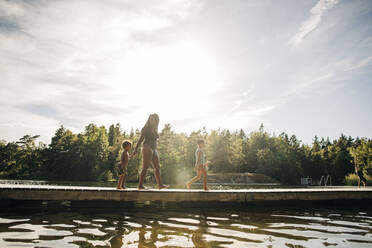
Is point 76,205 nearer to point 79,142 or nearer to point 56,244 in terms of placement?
A: point 56,244

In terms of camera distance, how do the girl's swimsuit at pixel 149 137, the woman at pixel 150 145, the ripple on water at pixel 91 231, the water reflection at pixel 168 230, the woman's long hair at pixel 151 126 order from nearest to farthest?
the water reflection at pixel 168 230
the ripple on water at pixel 91 231
the woman at pixel 150 145
the girl's swimsuit at pixel 149 137
the woman's long hair at pixel 151 126

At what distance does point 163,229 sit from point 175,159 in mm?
64109

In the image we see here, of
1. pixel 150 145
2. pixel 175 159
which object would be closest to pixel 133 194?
pixel 150 145

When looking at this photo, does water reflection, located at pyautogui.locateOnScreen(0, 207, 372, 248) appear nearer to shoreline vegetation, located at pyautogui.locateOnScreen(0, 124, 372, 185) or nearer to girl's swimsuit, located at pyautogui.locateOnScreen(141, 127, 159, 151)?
girl's swimsuit, located at pyautogui.locateOnScreen(141, 127, 159, 151)

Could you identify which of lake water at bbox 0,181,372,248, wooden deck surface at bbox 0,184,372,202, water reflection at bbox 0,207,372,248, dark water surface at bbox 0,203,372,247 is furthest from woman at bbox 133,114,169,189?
water reflection at bbox 0,207,372,248

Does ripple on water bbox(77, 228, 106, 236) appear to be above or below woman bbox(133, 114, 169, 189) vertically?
below

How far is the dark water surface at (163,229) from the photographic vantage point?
12.4ft

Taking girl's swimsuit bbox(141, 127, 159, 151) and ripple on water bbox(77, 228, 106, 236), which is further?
girl's swimsuit bbox(141, 127, 159, 151)

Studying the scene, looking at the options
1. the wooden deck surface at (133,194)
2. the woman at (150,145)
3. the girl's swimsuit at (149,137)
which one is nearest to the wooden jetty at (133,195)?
the wooden deck surface at (133,194)

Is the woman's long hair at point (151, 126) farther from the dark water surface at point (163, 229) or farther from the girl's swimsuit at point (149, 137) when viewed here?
the dark water surface at point (163, 229)

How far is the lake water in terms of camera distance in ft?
12.4

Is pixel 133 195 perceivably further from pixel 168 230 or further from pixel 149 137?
pixel 168 230

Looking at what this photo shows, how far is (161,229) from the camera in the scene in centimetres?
470

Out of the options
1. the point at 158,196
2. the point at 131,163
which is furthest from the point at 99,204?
the point at 131,163
